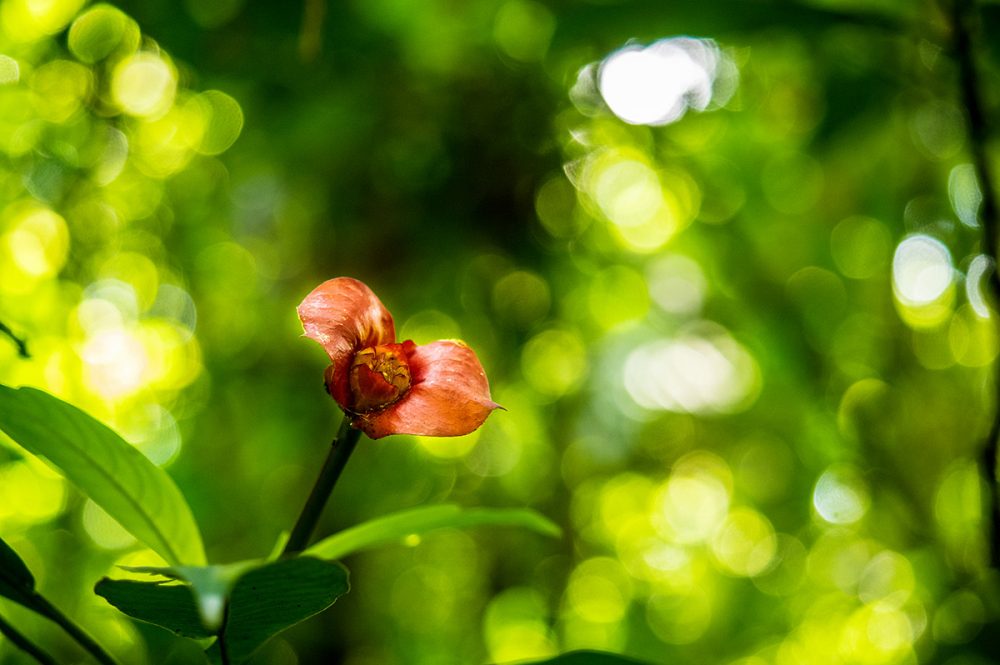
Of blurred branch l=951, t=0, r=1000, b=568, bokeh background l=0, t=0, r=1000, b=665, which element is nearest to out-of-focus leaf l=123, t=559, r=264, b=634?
blurred branch l=951, t=0, r=1000, b=568

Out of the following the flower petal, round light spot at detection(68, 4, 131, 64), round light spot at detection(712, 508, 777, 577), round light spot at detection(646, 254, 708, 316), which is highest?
round light spot at detection(68, 4, 131, 64)

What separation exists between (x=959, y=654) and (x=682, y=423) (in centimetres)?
125

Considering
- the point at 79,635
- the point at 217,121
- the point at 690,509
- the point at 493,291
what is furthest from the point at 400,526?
the point at 690,509

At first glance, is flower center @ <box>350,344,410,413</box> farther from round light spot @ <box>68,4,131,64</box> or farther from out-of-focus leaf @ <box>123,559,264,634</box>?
round light spot @ <box>68,4,131,64</box>

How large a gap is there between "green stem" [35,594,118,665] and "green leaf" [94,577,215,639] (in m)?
0.02

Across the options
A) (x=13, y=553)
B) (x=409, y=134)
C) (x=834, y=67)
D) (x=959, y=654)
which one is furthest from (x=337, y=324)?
(x=409, y=134)

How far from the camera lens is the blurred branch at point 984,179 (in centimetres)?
69

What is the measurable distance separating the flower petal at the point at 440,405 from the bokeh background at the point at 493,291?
928mm

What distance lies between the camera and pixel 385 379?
1.30ft

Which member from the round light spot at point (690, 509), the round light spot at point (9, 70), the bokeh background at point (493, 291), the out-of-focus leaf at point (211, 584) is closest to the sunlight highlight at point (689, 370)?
the bokeh background at point (493, 291)

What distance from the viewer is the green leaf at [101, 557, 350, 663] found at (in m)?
0.34

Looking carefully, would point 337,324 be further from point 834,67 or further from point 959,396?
point 959,396

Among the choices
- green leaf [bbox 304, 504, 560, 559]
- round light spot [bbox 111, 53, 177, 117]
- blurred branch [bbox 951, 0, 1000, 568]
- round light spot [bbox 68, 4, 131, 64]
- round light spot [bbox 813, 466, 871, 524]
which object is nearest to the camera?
green leaf [bbox 304, 504, 560, 559]

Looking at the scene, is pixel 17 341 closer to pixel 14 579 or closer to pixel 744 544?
pixel 14 579
